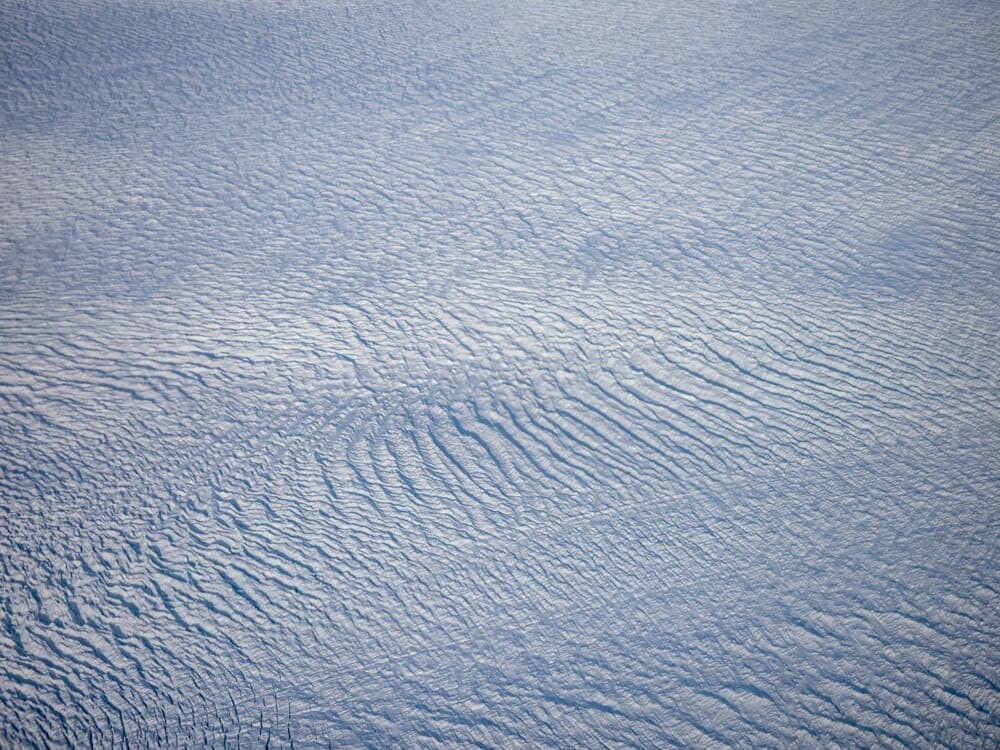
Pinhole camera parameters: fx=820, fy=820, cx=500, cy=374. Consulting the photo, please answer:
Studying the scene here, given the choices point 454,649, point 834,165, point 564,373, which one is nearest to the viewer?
point 454,649

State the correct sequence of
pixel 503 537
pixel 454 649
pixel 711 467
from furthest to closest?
pixel 711 467
pixel 503 537
pixel 454 649

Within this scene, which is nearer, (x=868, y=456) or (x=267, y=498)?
(x=267, y=498)

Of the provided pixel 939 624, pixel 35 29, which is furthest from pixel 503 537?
pixel 35 29

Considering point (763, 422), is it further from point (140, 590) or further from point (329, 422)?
point (140, 590)

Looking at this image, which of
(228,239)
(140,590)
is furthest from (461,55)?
(140,590)

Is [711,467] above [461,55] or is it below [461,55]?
below

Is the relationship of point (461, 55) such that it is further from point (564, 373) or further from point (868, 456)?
point (868, 456)

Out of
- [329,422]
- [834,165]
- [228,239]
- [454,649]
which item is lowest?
[454,649]
